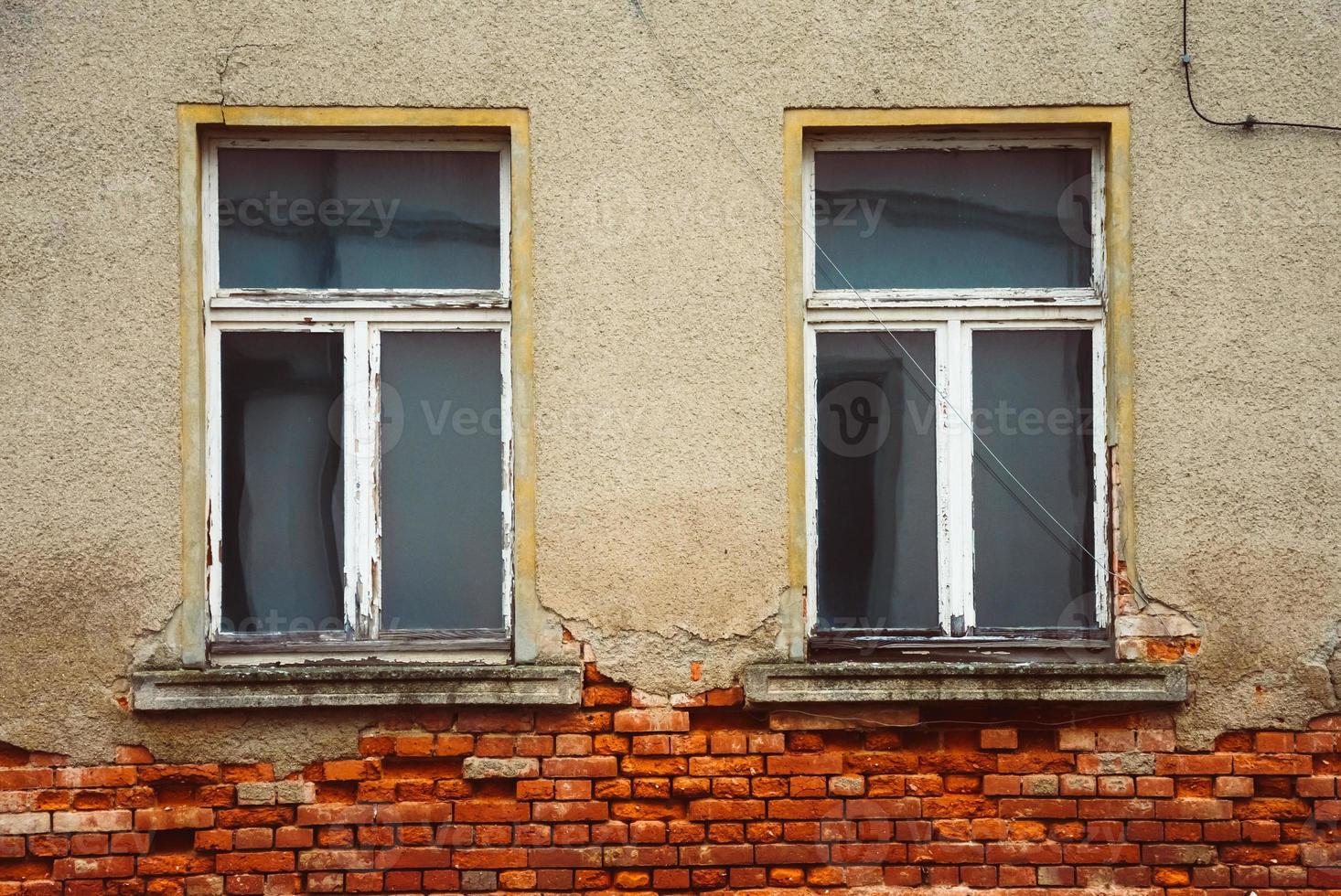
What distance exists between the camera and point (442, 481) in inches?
169

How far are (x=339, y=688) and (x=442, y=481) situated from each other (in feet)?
2.42

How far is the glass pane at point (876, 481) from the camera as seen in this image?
430cm

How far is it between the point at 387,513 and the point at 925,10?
240 centimetres

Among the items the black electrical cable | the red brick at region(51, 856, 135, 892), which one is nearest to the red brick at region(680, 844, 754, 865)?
the red brick at region(51, 856, 135, 892)

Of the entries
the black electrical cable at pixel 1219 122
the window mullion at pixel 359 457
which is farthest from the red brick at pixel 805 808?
the black electrical cable at pixel 1219 122

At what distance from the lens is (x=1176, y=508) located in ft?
13.6

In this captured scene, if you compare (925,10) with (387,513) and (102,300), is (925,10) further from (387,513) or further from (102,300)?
(102,300)

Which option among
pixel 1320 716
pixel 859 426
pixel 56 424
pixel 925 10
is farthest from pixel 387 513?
pixel 1320 716

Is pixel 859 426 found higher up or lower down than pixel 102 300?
lower down

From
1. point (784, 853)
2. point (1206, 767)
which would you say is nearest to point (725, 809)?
point (784, 853)

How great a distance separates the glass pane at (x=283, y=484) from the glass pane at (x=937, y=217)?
173 centimetres

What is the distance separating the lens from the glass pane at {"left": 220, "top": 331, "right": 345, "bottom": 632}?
427cm

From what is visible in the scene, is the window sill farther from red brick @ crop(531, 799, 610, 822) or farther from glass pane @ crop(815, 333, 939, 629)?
glass pane @ crop(815, 333, 939, 629)

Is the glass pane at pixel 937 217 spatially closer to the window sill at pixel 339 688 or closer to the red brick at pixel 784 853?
the window sill at pixel 339 688
